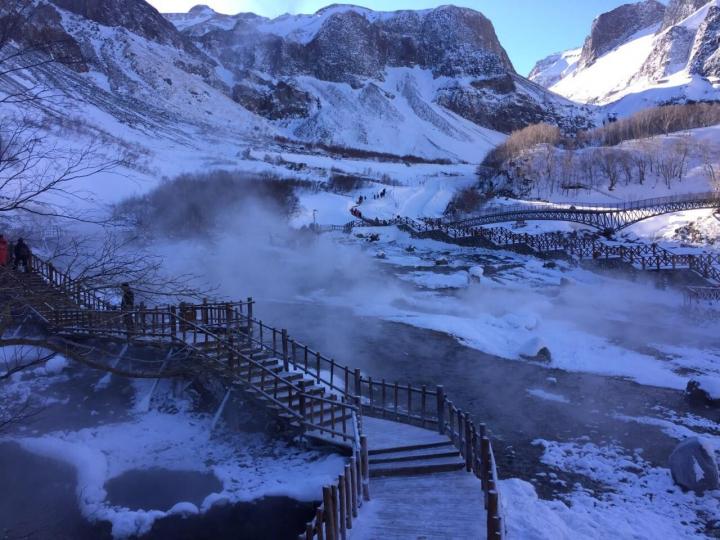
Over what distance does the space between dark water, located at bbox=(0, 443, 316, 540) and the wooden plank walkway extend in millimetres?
1551

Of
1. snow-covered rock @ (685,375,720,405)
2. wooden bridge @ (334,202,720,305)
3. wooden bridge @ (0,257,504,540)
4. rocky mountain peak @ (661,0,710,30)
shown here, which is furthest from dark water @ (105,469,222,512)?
rocky mountain peak @ (661,0,710,30)

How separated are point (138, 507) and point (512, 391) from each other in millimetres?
8993

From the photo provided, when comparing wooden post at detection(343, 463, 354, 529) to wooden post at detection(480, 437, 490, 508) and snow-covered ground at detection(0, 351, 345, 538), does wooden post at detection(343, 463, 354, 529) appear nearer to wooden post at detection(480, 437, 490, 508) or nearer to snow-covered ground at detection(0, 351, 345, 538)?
wooden post at detection(480, 437, 490, 508)

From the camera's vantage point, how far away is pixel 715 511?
288 inches

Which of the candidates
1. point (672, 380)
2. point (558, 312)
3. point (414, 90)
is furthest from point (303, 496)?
point (414, 90)

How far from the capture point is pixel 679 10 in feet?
521

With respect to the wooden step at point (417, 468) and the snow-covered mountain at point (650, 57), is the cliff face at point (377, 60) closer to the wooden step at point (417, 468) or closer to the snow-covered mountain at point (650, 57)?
the snow-covered mountain at point (650, 57)

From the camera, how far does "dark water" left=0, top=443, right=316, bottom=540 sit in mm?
7098

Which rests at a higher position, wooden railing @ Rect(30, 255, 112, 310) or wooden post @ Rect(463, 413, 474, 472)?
wooden railing @ Rect(30, 255, 112, 310)

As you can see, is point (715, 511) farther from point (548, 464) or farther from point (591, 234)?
point (591, 234)

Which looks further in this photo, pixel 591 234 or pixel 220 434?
pixel 591 234

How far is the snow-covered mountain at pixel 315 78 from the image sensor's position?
10281 centimetres

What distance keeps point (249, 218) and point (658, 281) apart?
38.5m

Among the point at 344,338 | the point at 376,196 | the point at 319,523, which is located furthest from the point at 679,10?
the point at 319,523
